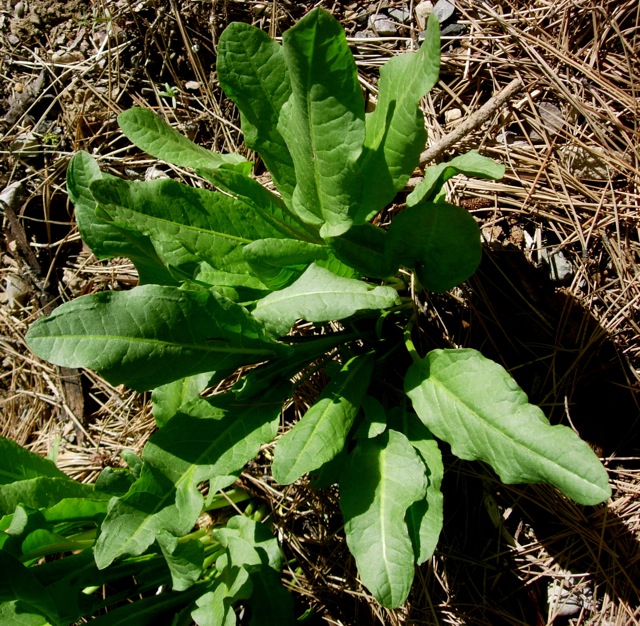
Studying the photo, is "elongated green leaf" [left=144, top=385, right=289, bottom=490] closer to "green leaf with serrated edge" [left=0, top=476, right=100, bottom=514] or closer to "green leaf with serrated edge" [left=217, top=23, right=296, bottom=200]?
"green leaf with serrated edge" [left=0, top=476, right=100, bottom=514]

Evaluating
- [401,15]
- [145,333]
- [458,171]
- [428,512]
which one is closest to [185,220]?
[145,333]

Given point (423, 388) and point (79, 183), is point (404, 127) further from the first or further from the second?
point (79, 183)

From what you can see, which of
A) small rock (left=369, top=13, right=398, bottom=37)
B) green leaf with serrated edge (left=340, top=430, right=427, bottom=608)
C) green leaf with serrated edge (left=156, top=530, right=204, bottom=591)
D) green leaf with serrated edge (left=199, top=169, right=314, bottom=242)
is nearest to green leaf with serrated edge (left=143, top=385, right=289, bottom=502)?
green leaf with serrated edge (left=156, top=530, right=204, bottom=591)

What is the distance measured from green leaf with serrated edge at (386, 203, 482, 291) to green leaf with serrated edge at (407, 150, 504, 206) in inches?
1.6

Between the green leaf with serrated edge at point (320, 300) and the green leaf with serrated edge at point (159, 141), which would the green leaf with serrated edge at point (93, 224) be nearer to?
the green leaf with serrated edge at point (159, 141)

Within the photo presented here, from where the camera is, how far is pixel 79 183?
154cm

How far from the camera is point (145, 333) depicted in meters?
1.28

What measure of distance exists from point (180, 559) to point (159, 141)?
1053 mm

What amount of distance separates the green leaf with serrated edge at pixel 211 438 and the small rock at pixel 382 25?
48.2 inches

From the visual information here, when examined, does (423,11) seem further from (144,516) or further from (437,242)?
(144,516)

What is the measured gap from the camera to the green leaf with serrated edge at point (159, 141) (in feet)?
5.13

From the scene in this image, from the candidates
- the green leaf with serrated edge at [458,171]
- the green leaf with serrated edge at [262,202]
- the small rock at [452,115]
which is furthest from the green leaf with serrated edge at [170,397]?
the small rock at [452,115]

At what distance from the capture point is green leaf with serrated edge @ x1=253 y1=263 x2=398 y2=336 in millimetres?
1216

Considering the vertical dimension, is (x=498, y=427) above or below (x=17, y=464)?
above
